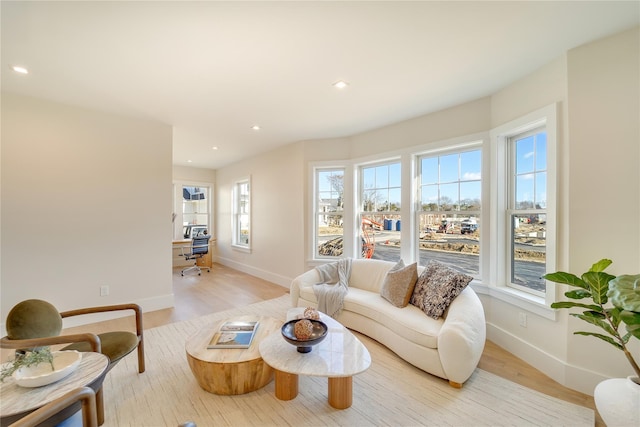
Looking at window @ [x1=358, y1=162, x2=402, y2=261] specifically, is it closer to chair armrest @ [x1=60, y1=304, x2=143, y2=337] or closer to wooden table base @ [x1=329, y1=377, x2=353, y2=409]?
wooden table base @ [x1=329, y1=377, x2=353, y2=409]

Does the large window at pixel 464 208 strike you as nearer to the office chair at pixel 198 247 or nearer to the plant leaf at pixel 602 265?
the plant leaf at pixel 602 265

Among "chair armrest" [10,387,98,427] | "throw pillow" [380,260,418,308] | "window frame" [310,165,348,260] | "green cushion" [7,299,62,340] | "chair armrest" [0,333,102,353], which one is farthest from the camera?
"window frame" [310,165,348,260]

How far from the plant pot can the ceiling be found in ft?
7.53

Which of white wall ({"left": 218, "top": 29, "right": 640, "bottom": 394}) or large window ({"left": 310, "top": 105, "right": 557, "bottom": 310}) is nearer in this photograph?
white wall ({"left": 218, "top": 29, "right": 640, "bottom": 394})

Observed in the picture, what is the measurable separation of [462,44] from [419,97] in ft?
3.03

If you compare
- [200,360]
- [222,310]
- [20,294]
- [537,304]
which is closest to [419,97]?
[537,304]

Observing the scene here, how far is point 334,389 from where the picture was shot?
1825 millimetres

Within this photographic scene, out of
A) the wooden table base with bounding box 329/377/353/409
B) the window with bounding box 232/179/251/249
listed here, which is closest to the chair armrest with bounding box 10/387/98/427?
the wooden table base with bounding box 329/377/353/409

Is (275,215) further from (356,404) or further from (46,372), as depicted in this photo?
(46,372)

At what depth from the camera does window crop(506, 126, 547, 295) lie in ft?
8.19

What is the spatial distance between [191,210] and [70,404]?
21.6 feet

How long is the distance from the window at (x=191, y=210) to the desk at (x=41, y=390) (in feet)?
17.9

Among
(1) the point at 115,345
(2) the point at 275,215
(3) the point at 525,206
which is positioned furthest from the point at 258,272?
(3) the point at 525,206

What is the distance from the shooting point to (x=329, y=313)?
3137 millimetres
